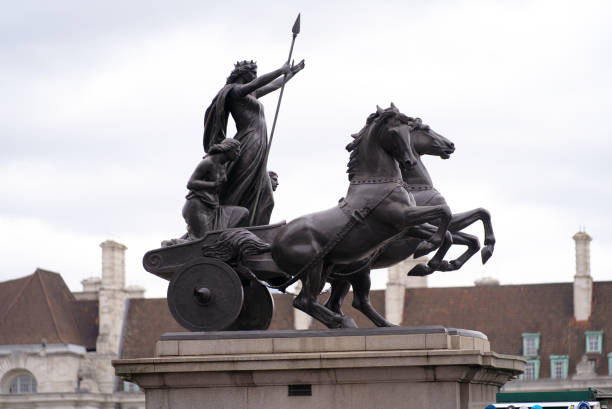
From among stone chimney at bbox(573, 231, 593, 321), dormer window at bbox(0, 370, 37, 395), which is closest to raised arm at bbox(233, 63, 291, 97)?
stone chimney at bbox(573, 231, 593, 321)

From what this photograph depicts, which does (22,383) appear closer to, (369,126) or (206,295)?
(206,295)

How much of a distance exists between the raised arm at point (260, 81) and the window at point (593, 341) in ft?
172

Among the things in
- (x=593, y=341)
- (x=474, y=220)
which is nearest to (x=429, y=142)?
(x=474, y=220)

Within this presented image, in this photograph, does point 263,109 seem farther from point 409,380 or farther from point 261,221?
point 409,380

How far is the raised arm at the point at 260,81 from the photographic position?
15.5 metres

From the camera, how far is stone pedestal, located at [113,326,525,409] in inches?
520

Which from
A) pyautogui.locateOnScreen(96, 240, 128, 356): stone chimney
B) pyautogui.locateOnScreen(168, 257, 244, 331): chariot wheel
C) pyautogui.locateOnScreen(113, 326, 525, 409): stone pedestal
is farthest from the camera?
pyautogui.locateOnScreen(96, 240, 128, 356): stone chimney

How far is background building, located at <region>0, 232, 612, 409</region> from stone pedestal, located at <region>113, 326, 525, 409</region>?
1920 inches

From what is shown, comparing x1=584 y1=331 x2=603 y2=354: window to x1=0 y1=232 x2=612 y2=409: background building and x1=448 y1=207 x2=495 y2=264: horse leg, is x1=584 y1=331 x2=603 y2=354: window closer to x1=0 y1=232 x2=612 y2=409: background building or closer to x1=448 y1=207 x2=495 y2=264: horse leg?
x1=0 y1=232 x2=612 y2=409: background building

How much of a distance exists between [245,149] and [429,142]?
2094mm

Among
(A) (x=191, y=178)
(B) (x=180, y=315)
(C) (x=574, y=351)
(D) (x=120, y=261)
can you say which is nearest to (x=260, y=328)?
(B) (x=180, y=315)

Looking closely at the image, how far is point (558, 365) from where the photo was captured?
65375 millimetres

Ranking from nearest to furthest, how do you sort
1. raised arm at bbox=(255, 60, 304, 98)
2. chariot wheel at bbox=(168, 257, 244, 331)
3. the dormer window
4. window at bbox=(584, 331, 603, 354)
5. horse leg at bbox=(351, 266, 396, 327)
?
chariot wheel at bbox=(168, 257, 244, 331)
horse leg at bbox=(351, 266, 396, 327)
raised arm at bbox=(255, 60, 304, 98)
window at bbox=(584, 331, 603, 354)
the dormer window

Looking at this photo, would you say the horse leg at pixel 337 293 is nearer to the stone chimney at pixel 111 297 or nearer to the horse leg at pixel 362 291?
the horse leg at pixel 362 291
